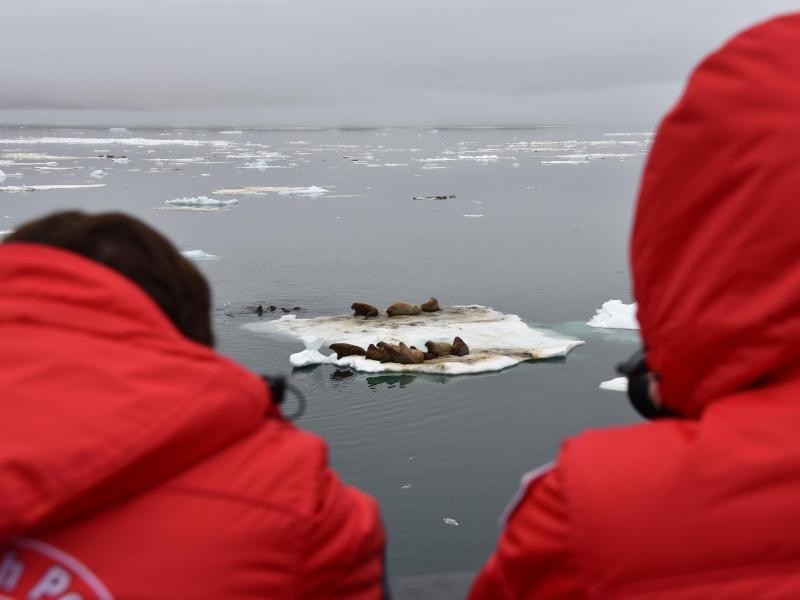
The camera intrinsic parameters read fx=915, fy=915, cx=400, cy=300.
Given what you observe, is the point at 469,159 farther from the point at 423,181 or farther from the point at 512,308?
the point at 512,308

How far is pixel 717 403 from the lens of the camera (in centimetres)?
116

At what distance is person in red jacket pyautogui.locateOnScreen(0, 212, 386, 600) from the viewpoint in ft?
3.64

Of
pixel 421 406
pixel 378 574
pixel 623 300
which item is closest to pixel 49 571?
pixel 378 574

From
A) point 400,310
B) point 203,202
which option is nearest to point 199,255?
point 400,310

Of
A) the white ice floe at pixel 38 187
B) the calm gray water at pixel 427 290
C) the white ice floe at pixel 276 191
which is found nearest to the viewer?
the calm gray water at pixel 427 290

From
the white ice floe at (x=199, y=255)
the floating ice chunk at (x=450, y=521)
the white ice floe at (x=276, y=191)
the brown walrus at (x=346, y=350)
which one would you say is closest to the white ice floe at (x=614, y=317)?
the brown walrus at (x=346, y=350)

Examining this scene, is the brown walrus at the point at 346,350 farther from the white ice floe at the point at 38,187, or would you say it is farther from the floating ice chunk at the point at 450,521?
the white ice floe at the point at 38,187

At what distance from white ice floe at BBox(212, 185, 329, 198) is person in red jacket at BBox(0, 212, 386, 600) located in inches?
1061

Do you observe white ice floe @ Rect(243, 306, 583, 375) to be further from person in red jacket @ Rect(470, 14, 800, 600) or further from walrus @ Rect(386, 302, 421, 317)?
person in red jacket @ Rect(470, 14, 800, 600)

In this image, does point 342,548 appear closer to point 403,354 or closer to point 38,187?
point 403,354

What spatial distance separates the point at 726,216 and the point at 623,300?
40.3ft

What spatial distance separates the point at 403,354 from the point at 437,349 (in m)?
0.50

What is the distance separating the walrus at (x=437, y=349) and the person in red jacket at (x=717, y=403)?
8.84 m

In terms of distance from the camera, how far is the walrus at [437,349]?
→ 33.0 ft
